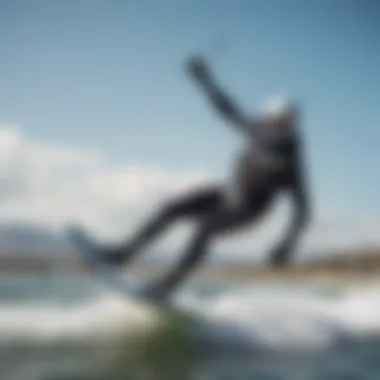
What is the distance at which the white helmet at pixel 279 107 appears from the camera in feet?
5.62

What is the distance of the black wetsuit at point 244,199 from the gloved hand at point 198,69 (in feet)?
0.30

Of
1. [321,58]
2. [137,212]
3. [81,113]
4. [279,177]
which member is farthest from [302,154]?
[81,113]

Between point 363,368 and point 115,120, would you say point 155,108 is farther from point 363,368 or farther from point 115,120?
point 363,368

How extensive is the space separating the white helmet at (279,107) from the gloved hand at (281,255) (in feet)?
0.95

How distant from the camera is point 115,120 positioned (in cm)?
173

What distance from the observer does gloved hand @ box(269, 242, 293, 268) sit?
5.61ft

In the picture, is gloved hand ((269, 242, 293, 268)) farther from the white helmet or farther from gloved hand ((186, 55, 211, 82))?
gloved hand ((186, 55, 211, 82))

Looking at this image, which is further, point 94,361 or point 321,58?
point 321,58

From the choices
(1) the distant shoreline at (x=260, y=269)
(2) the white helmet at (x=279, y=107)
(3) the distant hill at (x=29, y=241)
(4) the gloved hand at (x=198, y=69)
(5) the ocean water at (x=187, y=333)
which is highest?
(4) the gloved hand at (x=198, y=69)

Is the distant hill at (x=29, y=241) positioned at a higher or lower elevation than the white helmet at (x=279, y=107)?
lower

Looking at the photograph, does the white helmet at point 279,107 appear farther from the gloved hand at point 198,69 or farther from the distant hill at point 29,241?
the distant hill at point 29,241

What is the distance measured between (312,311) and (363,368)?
6.5 inches

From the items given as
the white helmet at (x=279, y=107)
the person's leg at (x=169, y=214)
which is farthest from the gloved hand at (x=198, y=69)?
the person's leg at (x=169, y=214)

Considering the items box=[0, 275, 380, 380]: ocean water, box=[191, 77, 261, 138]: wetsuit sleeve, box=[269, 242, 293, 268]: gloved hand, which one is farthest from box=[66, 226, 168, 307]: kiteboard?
box=[191, 77, 261, 138]: wetsuit sleeve
